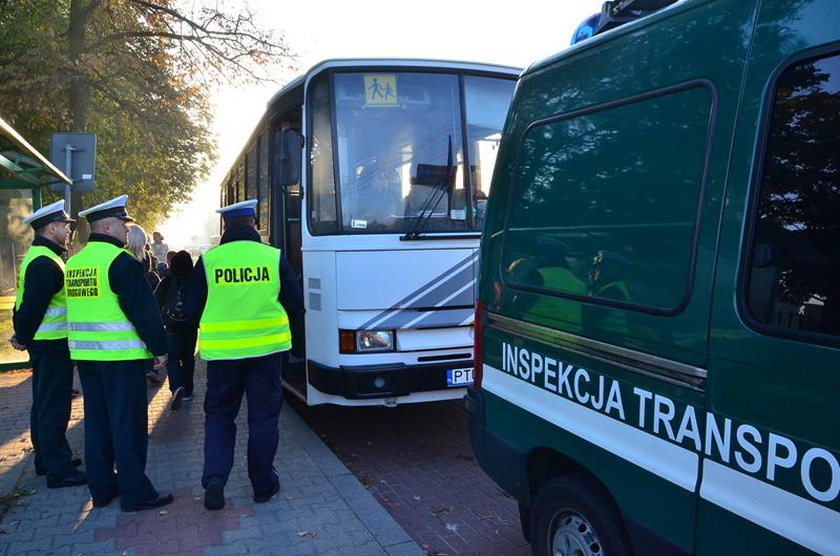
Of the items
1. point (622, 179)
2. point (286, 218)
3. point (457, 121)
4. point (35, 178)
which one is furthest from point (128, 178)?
point (622, 179)

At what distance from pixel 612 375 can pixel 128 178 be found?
23959 millimetres

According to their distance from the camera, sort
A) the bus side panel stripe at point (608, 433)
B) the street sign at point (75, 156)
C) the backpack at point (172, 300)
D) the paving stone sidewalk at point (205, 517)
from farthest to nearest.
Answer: the street sign at point (75, 156)
the backpack at point (172, 300)
the paving stone sidewalk at point (205, 517)
the bus side panel stripe at point (608, 433)

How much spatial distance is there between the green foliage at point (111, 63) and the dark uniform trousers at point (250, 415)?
391 inches

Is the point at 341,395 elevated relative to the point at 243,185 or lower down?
lower down

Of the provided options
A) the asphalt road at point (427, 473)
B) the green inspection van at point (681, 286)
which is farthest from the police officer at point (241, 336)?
the green inspection van at point (681, 286)

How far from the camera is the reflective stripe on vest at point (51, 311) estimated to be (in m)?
4.50

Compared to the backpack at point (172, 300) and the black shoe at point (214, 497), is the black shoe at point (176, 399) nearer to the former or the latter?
the backpack at point (172, 300)

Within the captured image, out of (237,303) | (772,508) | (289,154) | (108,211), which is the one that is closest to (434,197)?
(289,154)

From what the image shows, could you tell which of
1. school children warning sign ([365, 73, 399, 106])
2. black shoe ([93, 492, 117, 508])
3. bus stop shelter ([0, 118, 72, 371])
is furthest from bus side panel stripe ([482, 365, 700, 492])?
bus stop shelter ([0, 118, 72, 371])

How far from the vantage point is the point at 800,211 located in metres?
1.84

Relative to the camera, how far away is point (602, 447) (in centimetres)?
249

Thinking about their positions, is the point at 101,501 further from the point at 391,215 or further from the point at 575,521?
the point at 575,521

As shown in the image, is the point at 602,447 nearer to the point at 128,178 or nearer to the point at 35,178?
the point at 35,178

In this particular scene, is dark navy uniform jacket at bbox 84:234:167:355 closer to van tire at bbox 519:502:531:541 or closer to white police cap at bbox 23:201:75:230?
white police cap at bbox 23:201:75:230
